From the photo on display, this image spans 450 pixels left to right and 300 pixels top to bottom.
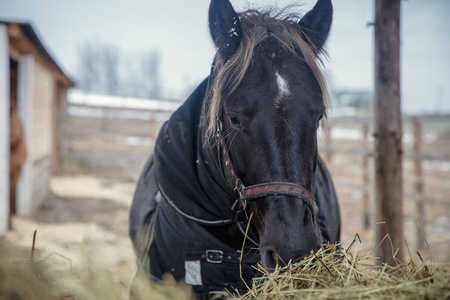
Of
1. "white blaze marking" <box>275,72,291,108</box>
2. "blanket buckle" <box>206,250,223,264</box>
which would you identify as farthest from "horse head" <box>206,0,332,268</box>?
"blanket buckle" <box>206,250,223,264</box>

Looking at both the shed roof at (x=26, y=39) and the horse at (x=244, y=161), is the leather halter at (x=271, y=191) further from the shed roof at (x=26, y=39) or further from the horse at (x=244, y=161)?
the shed roof at (x=26, y=39)

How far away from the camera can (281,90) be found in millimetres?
1405

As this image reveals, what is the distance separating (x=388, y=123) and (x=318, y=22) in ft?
5.09

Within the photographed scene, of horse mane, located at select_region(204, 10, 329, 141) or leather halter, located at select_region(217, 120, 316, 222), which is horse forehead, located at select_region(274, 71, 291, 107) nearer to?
horse mane, located at select_region(204, 10, 329, 141)

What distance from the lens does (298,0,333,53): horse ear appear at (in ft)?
5.83

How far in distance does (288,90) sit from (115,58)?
39.9 m

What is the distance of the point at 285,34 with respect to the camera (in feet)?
5.24

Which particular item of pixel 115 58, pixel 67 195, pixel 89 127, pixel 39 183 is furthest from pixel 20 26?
pixel 115 58

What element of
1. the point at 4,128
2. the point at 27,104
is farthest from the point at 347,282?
the point at 27,104

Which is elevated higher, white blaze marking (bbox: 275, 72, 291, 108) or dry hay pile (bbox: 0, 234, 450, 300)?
white blaze marking (bbox: 275, 72, 291, 108)

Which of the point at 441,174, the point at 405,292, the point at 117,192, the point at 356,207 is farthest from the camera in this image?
the point at 441,174

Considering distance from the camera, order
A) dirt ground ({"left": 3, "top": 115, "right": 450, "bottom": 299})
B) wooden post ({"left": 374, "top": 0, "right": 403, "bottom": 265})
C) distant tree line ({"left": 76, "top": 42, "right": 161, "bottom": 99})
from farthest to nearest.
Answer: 1. distant tree line ({"left": 76, "top": 42, "right": 161, "bottom": 99})
2. wooden post ({"left": 374, "top": 0, "right": 403, "bottom": 265})
3. dirt ground ({"left": 3, "top": 115, "right": 450, "bottom": 299})

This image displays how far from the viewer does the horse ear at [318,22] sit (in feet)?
5.83

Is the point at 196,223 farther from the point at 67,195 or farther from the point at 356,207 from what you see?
the point at 67,195
